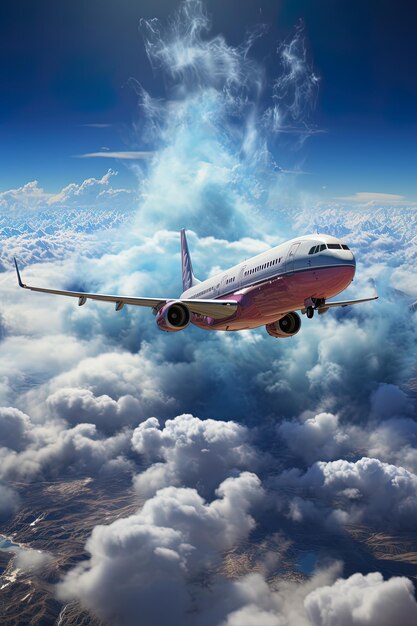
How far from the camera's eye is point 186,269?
10600 cm

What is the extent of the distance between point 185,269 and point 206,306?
140 feet

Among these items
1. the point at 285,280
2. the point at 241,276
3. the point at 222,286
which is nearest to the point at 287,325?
the point at 241,276

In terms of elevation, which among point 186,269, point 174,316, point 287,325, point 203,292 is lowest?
point 287,325

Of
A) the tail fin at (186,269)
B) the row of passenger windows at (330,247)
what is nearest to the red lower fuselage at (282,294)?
the row of passenger windows at (330,247)

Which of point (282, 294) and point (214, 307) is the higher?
point (214, 307)

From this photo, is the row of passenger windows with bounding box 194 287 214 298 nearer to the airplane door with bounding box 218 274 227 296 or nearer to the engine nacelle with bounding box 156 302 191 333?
the airplane door with bounding box 218 274 227 296

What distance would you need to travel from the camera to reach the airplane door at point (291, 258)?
55.2m

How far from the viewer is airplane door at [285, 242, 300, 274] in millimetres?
55250

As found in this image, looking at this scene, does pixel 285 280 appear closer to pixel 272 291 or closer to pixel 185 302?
pixel 272 291

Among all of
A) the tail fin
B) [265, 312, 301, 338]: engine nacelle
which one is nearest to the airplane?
[265, 312, 301, 338]: engine nacelle

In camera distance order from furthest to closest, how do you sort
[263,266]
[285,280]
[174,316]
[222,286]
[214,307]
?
[222,286] → [214,307] → [174,316] → [263,266] → [285,280]

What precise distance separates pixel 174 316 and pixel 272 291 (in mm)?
12671

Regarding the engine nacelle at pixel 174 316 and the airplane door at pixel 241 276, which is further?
the airplane door at pixel 241 276

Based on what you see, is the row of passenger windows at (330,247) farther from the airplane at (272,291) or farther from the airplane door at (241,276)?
the airplane door at (241,276)
